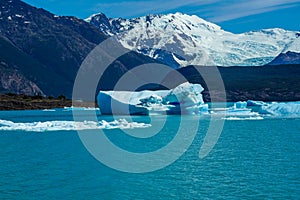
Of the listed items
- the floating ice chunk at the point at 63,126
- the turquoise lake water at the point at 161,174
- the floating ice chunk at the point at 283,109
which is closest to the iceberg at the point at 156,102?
the floating ice chunk at the point at 283,109

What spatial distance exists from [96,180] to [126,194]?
89.6 inches

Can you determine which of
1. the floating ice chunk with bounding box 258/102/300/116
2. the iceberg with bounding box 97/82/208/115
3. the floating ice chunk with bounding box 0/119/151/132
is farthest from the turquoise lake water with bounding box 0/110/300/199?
the floating ice chunk with bounding box 258/102/300/116

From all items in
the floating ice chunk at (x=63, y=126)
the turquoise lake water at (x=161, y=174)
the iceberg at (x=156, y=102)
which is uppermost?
the iceberg at (x=156, y=102)

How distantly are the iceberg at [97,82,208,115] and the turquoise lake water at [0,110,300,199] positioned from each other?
22.3m

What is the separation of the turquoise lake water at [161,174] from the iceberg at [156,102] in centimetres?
2227

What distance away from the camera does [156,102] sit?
5172 centimetres

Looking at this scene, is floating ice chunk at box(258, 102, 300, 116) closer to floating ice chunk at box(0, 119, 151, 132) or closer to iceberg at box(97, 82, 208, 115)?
iceberg at box(97, 82, 208, 115)

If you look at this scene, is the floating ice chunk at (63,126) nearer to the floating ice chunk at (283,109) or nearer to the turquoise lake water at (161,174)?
the turquoise lake water at (161,174)

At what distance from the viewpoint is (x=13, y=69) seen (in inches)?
6791

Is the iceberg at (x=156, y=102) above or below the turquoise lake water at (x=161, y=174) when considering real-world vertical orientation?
above

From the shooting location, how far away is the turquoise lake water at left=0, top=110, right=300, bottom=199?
13.9 meters

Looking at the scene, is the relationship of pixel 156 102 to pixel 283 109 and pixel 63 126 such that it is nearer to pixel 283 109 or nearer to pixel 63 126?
pixel 283 109

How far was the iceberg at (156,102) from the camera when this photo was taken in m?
48.0

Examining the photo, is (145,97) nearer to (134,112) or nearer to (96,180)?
(134,112)
